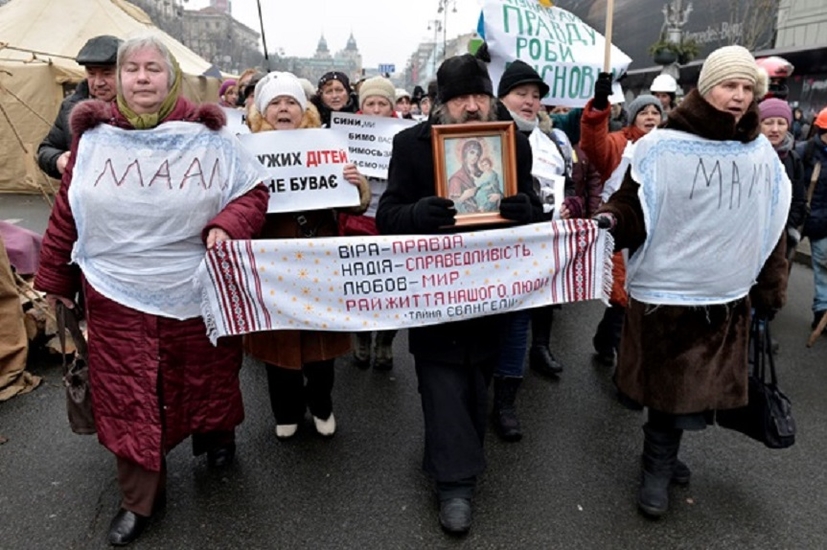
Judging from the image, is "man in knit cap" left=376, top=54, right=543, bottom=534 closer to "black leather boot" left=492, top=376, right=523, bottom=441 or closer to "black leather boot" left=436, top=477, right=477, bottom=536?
"black leather boot" left=436, top=477, right=477, bottom=536

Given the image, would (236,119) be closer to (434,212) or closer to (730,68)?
(434,212)

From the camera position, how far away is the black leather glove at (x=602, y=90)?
315 cm

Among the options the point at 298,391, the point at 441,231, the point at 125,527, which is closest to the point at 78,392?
the point at 125,527

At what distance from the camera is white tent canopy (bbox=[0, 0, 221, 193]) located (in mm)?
12234

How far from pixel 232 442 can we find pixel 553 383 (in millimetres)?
2187

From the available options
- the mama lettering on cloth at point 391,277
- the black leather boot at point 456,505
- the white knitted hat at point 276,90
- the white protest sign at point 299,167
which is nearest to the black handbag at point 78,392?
the mama lettering on cloth at point 391,277

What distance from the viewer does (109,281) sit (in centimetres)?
258

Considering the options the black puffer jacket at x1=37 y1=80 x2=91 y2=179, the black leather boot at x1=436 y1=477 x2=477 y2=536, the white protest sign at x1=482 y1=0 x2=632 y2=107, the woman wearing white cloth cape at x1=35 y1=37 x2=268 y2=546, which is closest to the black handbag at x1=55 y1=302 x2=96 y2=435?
the woman wearing white cloth cape at x1=35 y1=37 x2=268 y2=546

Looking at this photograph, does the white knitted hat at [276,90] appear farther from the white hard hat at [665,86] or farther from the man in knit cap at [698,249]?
the white hard hat at [665,86]

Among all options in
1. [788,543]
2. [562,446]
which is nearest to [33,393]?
[562,446]

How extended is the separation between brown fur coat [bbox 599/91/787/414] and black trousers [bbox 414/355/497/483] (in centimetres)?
78

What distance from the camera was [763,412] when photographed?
116 inches

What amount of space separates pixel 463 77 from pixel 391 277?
2.94ft

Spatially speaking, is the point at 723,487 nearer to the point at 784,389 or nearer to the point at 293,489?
the point at 784,389
